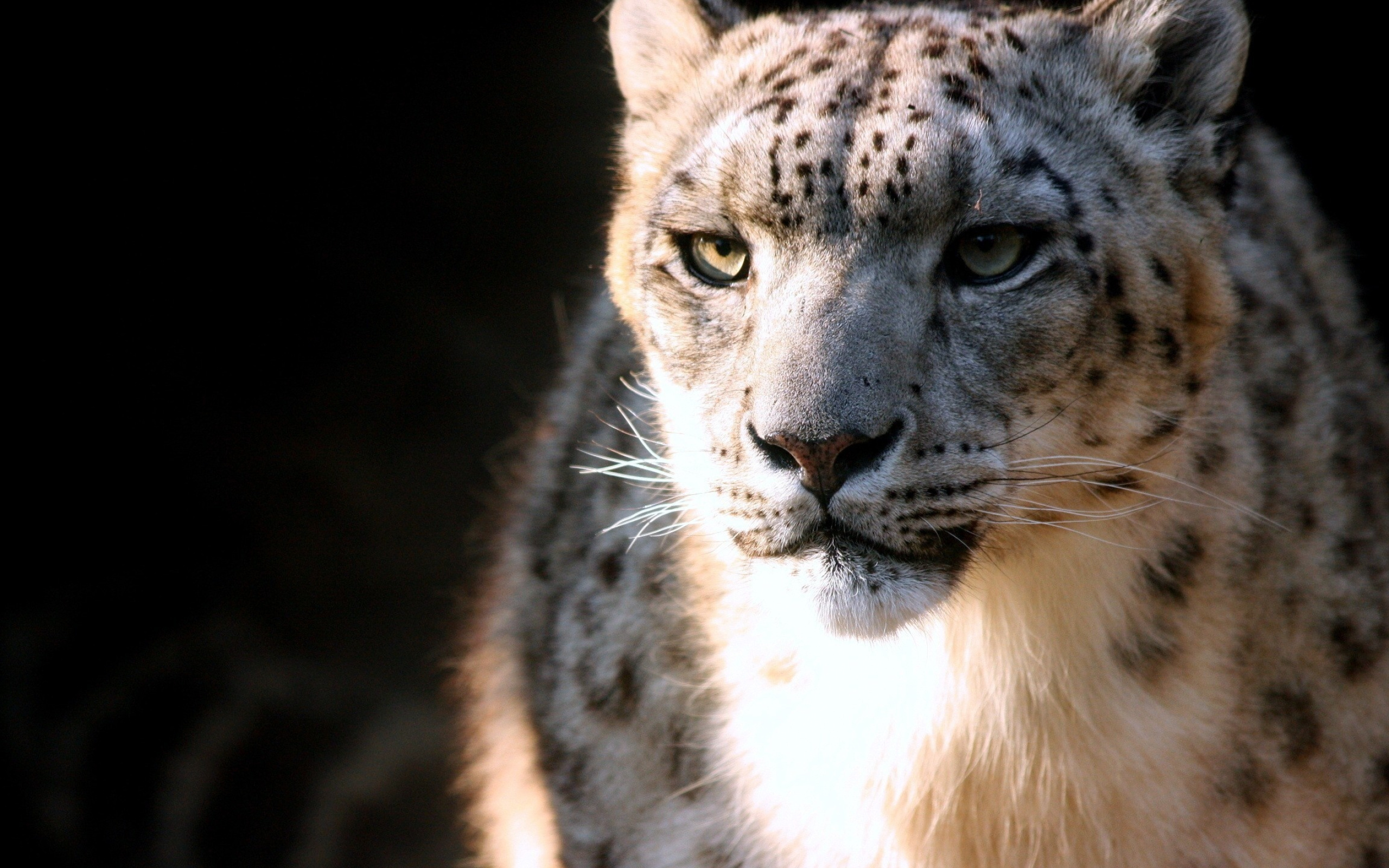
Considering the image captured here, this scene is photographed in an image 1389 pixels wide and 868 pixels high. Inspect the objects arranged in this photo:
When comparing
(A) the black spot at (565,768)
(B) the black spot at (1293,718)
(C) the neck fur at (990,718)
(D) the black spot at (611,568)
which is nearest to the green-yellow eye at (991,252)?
(C) the neck fur at (990,718)

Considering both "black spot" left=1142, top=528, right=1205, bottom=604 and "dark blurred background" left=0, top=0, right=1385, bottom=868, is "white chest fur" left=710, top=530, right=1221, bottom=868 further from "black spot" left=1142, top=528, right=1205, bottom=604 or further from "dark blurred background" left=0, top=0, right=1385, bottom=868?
"dark blurred background" left=0, top=0, right=1385, bottom=868

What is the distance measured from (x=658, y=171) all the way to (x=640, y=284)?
35 cm

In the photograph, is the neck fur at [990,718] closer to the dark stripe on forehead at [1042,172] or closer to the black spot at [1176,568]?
the black spot at [1176,568]

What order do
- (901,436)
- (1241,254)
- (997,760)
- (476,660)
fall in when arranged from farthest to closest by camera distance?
(476,660) → (1241,254) → (997,760) → (901,436)

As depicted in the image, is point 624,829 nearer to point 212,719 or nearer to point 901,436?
point 901,436

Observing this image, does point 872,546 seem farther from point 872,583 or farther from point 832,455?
point 832,455

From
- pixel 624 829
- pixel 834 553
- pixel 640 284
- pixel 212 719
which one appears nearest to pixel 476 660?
pixel 624 829

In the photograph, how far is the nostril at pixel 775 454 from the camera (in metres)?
2.99

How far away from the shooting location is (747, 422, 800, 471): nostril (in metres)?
2.99

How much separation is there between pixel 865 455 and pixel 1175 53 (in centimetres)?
130

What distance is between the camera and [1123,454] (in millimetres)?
3285

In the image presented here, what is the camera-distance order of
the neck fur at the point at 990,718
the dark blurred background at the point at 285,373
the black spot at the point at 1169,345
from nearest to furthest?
the black spot at the point at 1169,345 < the neck fur at the point at 990,718 < the dark blurred background at the point at 285,373

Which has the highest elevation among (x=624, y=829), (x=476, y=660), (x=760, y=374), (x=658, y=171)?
(x=658, y=171)

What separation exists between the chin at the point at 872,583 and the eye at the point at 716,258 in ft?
2.27
